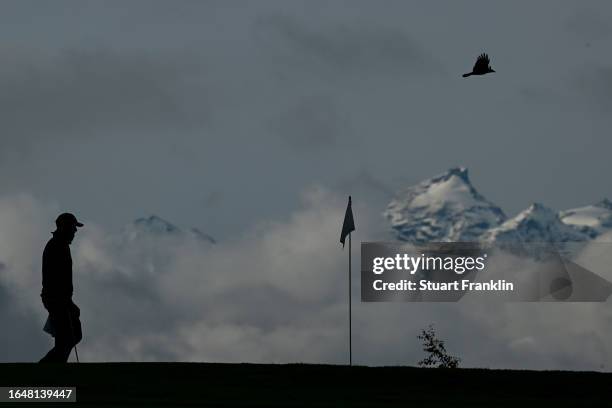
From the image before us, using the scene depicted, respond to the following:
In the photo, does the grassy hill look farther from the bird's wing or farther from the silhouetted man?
the bird's wing

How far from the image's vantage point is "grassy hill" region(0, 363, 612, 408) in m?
24.6

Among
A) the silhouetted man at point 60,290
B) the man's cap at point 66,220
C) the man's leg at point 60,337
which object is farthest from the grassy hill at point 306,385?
the man's cap at point 66,220

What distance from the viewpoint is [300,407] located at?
23.4 meters

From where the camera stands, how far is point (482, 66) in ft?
129

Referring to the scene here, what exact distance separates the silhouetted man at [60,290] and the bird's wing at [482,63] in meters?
14.0

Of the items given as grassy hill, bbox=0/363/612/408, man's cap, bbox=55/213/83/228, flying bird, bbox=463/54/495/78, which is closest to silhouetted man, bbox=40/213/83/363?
man's cap, bbox=55/213/83/228

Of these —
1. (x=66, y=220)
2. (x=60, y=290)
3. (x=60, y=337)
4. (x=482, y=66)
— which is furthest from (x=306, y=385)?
(x=482, y=66)

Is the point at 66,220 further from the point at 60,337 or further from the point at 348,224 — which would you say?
the point at 348,224

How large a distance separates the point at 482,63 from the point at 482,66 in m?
0.52

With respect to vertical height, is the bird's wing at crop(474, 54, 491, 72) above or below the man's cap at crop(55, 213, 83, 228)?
above

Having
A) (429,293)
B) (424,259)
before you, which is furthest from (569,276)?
(424,259)

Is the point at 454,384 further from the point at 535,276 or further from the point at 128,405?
the point at 535,276

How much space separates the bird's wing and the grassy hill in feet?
35.8

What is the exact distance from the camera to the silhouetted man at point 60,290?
29.0 m
